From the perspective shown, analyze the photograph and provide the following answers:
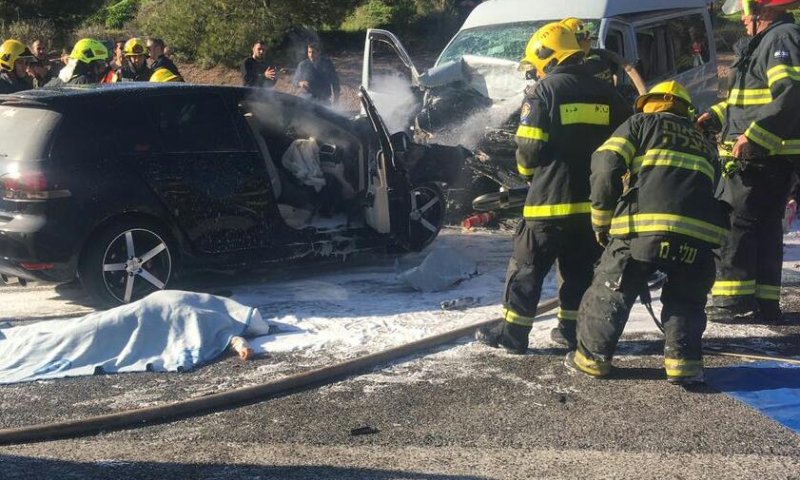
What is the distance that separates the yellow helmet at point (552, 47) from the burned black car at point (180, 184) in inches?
84.9

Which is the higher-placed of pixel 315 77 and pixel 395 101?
pixel 315 77

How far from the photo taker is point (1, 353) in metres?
5.82

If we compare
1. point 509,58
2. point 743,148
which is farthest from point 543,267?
point 509,58

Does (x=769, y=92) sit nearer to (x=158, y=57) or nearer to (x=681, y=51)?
(x=681, y=51)

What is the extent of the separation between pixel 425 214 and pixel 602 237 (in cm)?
322

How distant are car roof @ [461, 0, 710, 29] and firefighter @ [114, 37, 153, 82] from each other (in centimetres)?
393

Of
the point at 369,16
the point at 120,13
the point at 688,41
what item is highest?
the point at 120,13

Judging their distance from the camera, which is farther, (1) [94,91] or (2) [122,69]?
(2) [122,69]

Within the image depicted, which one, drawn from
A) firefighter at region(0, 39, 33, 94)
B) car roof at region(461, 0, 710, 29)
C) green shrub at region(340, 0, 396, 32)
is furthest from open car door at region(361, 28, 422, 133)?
green shrub at region(340, 0, 396, 32)

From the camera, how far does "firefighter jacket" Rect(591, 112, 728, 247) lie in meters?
5.08

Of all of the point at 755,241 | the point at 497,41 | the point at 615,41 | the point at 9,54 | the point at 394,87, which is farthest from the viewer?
the point at 394,87

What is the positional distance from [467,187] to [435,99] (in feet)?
5.02

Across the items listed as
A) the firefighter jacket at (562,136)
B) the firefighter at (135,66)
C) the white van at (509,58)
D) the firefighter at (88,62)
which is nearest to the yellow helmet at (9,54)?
the firefighter at (88,62)

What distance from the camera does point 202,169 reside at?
274 inches
